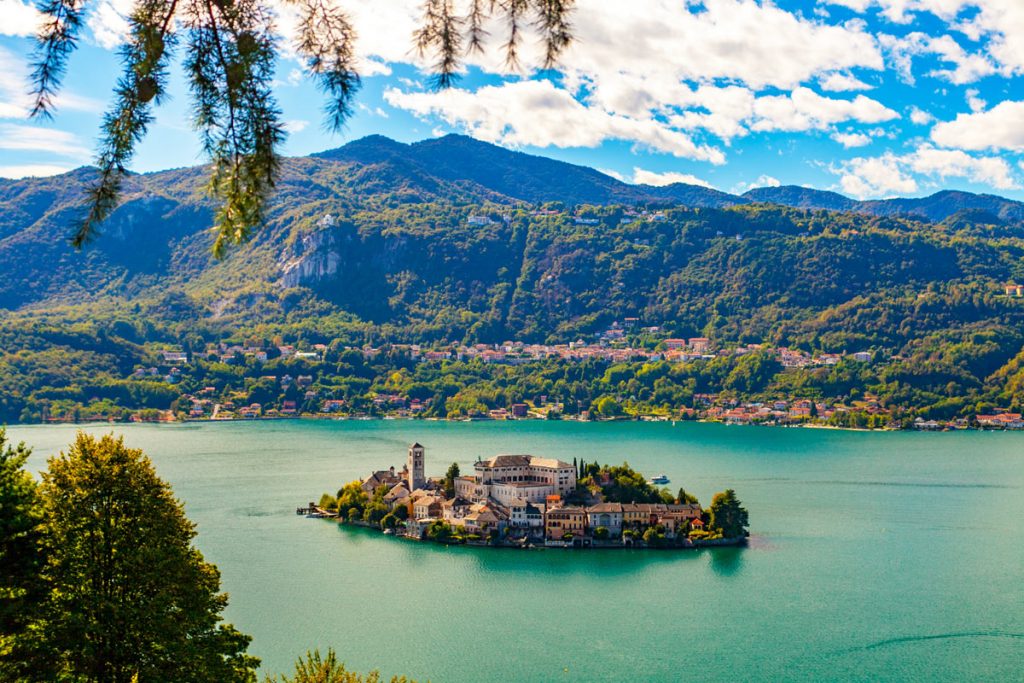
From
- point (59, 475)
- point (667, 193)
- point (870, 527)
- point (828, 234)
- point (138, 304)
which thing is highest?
point (667, 193)

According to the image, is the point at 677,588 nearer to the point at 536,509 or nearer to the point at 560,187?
the point at 536,509

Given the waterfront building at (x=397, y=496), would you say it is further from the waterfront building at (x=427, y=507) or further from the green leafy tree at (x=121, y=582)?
the green leafy tree at (x=121, y=582)

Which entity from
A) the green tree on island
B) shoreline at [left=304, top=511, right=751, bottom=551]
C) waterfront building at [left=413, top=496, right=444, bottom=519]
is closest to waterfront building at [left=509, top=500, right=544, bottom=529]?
shoreline at [left=304, top=511, right=751, bottom=551]

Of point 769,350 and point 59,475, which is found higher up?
point 769,350

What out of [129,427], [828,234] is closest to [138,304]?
[129,427]

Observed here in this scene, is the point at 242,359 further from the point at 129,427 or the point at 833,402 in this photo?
the point at 833,402

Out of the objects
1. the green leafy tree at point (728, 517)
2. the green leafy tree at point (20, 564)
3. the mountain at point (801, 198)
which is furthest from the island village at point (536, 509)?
the mountain at point (801, 198)

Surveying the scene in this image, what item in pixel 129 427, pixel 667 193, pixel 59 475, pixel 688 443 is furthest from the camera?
pixel 667 193
